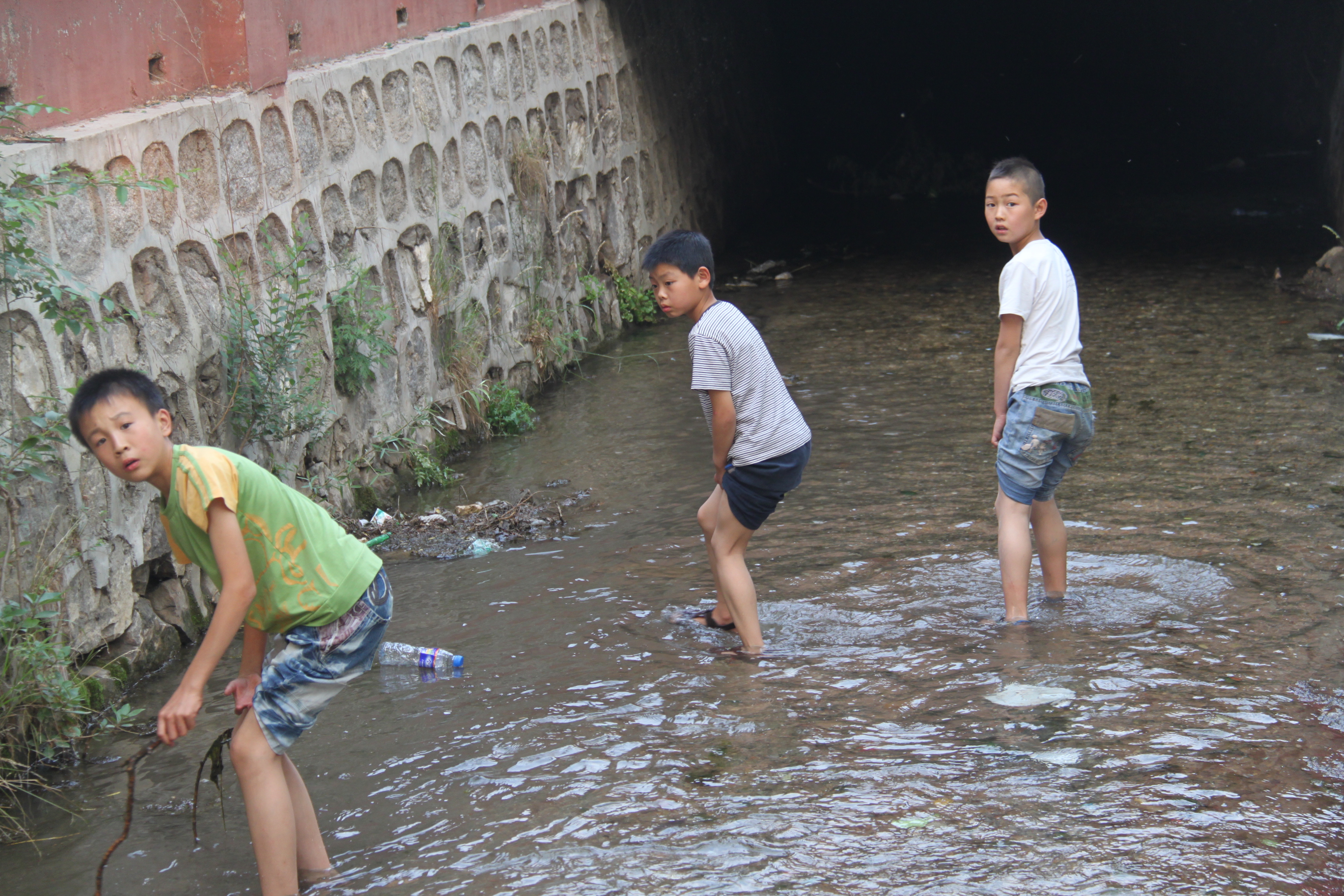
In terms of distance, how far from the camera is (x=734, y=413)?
401cm

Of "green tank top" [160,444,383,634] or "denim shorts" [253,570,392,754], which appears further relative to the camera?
"denim shorts" [253,570,392,754]

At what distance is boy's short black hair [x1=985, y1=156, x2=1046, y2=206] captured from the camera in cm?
410

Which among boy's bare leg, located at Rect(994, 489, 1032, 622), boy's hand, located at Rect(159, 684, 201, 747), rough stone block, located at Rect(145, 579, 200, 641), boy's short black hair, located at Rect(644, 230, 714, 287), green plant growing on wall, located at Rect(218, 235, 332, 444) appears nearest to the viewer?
boy's hand, located at Rect(159, 684, 201, 747)

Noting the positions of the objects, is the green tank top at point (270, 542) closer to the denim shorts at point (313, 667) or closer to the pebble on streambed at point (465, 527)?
the denim shorts at point (313, 667)

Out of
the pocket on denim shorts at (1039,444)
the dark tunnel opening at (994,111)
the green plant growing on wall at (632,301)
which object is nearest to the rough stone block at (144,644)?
the pocket on denim shorts at (1039,444)

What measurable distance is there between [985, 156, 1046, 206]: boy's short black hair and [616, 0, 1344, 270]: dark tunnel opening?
9.67 metres

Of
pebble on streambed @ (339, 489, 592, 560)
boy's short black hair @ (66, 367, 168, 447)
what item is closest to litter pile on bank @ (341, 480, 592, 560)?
pebble on streambed @ (339, 489, 592, 560)

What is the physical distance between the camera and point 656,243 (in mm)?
4035

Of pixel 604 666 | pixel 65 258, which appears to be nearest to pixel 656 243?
pixel 604 666

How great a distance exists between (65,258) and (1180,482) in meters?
5.02

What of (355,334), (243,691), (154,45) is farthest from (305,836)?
(154,45)

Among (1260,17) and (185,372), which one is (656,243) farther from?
(1260,17)

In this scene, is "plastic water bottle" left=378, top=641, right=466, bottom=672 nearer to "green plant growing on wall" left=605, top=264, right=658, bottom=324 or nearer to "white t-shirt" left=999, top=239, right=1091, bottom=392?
"white t-shirt" left=999, top=239, right=1091, bottom=392

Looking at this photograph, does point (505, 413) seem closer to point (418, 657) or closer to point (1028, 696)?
point (418, 657)
